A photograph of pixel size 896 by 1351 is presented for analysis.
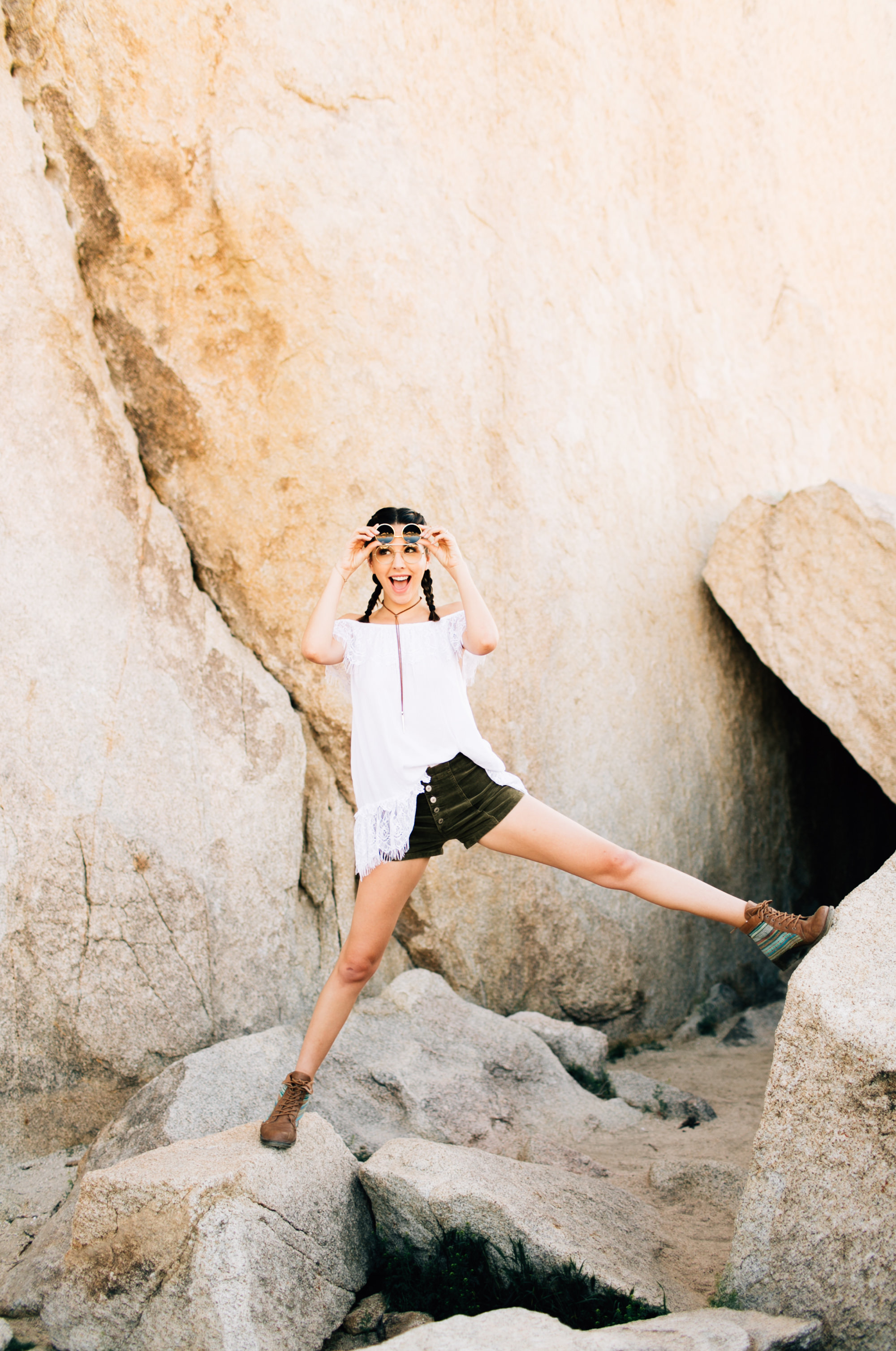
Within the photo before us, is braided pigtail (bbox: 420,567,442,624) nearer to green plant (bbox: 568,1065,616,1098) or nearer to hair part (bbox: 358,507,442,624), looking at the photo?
hair part (bbox: 358,507,442,624)

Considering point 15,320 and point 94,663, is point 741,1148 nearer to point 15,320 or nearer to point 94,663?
point 94,663

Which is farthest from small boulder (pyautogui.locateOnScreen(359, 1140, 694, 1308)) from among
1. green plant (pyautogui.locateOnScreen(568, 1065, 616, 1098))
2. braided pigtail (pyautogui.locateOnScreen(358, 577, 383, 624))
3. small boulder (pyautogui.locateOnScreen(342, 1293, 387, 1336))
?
braided pigtail (pyautogui.locateOnScreen(358, 577, 383, 624))

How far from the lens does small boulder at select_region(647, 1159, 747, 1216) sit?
342 cm

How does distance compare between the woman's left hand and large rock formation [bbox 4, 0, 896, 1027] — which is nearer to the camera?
the woman's left hand

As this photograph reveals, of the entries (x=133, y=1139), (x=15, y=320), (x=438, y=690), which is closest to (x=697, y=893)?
(x=438, y=690)

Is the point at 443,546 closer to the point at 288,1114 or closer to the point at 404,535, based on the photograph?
the point at 404,535

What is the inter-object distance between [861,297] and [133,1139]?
796 centimetres

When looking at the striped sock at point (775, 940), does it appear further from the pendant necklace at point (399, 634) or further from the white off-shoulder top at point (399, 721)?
the pendant necklace at point (399, 634)

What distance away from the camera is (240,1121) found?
348cm

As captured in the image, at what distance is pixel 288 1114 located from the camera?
2908 mm

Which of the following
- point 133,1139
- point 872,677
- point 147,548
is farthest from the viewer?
point 872,677

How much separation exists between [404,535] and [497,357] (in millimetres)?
2497

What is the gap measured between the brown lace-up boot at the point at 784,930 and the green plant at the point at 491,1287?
98 cm

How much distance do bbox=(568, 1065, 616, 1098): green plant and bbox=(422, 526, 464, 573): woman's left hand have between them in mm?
2680
